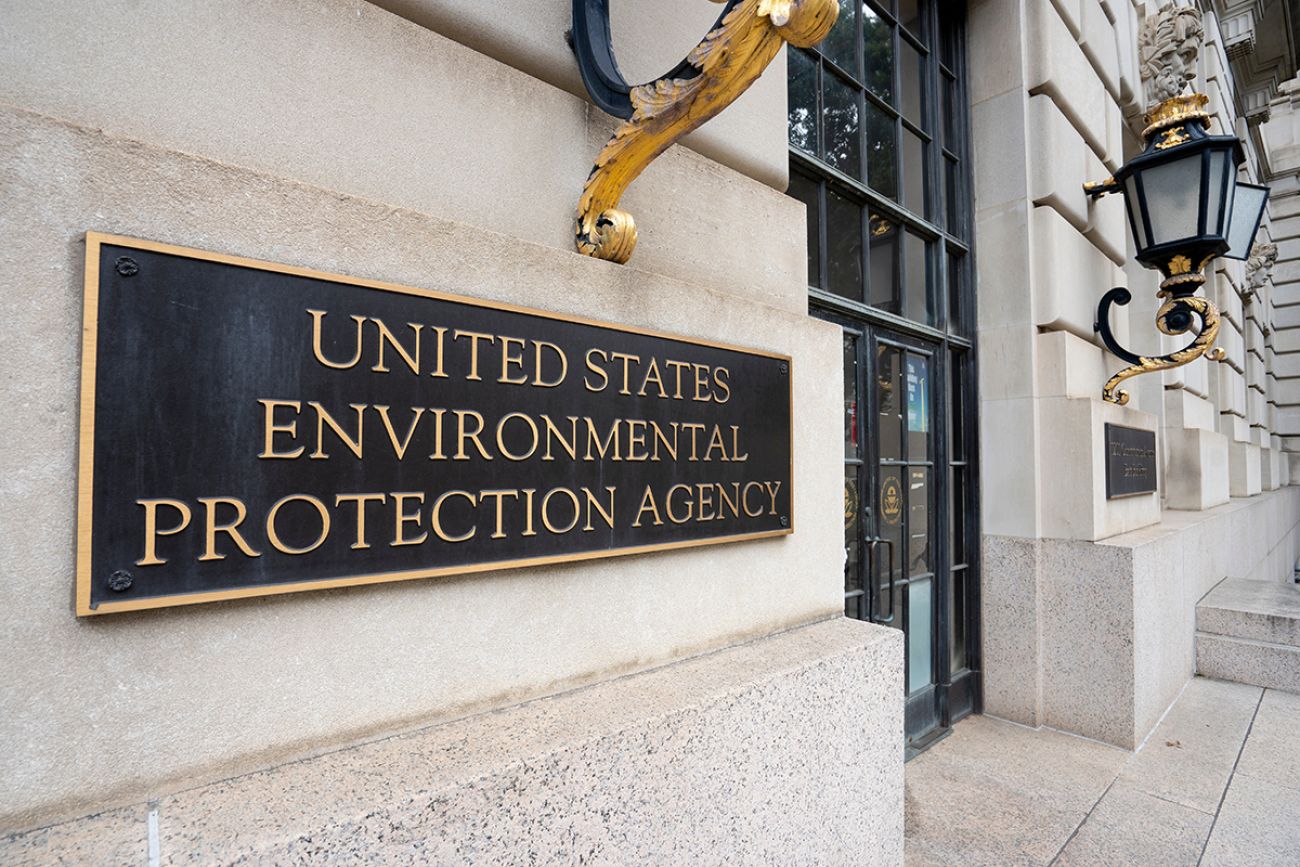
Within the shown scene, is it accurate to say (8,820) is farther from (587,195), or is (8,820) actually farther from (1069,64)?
(1069,64)

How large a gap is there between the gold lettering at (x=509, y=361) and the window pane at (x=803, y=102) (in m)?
2.59

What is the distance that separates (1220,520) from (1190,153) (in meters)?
4.27

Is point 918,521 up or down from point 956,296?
down

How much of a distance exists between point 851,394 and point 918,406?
2.80 ft

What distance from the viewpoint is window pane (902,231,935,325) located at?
14.4ft

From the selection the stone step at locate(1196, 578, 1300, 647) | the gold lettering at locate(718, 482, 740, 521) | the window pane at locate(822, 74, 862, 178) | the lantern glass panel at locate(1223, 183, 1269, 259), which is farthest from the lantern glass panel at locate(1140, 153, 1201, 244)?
the gold lettering at locate(718, 482, 740, 521)

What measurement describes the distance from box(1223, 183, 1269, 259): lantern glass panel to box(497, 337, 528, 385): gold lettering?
597 cm

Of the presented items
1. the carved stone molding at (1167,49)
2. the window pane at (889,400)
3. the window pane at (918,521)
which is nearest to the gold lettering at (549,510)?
the window pane at (889,400)

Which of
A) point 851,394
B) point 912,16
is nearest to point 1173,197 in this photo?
point 912,16

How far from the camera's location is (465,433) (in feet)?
4.81

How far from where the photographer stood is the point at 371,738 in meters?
1.36

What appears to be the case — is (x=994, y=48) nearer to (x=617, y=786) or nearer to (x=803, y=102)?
(x=803, y=102)

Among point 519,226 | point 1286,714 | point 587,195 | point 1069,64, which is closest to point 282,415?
point 519,226

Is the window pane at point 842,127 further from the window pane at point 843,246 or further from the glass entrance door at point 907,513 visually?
the glass entrance door at point 907,513
